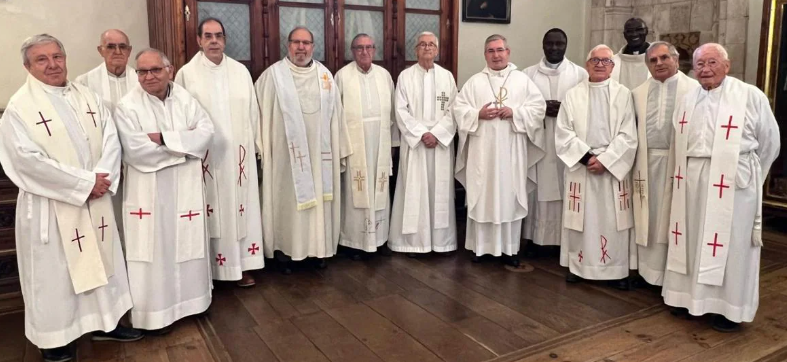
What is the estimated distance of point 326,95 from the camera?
5129 mm

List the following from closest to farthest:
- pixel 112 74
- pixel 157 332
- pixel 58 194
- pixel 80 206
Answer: pixel 58 194, pixel 80 206, pixel 157 332, pixel 112 74

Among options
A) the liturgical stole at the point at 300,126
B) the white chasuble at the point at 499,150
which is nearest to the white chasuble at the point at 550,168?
the white chasuble at the point at 499,150

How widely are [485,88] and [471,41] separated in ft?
7.20

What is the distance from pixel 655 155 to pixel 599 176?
0.44 meters

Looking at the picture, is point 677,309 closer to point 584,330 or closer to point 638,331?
point 638,331

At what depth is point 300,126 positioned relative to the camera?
5.01m

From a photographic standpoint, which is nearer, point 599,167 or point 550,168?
point 599,167

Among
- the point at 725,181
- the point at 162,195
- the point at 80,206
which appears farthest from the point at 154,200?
the point at 725,181

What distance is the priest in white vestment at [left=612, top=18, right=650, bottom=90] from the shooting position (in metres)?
5.37

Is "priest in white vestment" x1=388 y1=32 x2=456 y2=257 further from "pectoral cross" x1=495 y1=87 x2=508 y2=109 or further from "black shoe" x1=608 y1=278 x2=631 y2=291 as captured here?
"black shoe" x1=608 y1=278 x2=631 y2=291

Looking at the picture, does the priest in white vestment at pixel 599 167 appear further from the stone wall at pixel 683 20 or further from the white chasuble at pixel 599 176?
the stone wall at pixel 683 20

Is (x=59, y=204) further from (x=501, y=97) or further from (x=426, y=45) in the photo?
(x=501, y=97)

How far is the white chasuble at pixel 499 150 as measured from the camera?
206 inches

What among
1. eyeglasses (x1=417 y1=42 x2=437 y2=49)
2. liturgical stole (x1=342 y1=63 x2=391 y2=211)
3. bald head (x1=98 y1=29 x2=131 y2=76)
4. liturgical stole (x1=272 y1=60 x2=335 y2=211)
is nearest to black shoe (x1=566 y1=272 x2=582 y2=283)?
liturgical stole (x1=342 y1=63 x2=391 y2=211)
